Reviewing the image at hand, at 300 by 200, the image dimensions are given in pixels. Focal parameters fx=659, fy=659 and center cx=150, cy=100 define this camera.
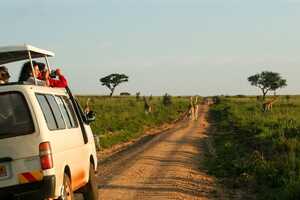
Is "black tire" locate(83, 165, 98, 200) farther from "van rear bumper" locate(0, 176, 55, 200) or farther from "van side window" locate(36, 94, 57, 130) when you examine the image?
"van rear bumper" locate(0, 176, 55, 200)

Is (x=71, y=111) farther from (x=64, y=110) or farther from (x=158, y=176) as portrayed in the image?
(x=158, y=176)

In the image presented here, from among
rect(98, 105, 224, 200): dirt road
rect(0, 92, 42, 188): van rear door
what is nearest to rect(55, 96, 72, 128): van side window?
rect(0, 92, 42, 188): van rear door

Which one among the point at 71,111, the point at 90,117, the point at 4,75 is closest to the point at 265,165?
the point at 90,117

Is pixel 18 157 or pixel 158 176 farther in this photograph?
pixel 158 176

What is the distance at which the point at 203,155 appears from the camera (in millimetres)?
21312

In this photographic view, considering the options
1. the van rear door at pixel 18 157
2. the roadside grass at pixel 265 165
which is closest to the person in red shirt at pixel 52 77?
the van rear door at pixel 18 157

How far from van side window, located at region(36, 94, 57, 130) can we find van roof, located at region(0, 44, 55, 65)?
98cm

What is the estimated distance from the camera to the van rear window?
7543 mm

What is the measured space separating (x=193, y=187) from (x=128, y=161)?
5665 millimetres

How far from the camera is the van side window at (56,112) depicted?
8.67m

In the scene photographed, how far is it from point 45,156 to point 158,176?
7987mm

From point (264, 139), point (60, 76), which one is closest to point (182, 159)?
point (264, 139)

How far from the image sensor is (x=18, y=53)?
9859 millimetres

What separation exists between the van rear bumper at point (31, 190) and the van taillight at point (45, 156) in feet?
0.44
